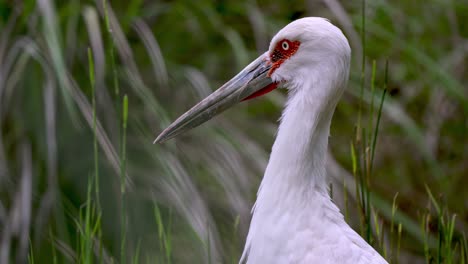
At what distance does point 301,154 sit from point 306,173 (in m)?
0.05

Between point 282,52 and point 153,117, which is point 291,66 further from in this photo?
point 153,117

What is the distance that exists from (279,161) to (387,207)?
5.72 feet

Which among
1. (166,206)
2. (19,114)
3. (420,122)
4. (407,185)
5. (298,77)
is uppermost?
(298,77)

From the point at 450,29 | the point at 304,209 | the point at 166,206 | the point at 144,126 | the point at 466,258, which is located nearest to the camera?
the point at 304,209

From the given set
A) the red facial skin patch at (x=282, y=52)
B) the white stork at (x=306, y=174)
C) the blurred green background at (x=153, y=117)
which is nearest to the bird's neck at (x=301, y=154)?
the white stork at (x=306, y=174)

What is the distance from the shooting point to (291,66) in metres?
2.13

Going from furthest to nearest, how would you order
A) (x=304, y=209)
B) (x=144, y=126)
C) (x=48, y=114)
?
(x=144, y=126)
(x=48, y=114)
(x=304, y=209)

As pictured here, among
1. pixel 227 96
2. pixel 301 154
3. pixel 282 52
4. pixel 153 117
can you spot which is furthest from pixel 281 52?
pixel 153 117

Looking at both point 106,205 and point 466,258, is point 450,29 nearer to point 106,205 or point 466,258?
point 106,205

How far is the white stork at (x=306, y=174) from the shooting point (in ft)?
6.45

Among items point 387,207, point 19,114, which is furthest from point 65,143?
point 387,207

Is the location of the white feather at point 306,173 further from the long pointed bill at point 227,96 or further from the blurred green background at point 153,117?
the blurred green background at point 153,117

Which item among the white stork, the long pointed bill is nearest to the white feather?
the white stork

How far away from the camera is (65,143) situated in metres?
3.39
